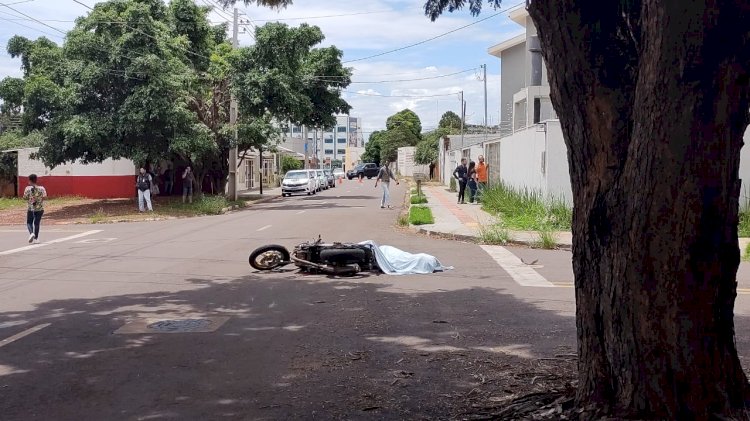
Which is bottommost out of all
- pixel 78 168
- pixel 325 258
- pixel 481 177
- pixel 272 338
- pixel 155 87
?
pixel 272 338

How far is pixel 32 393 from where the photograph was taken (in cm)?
583

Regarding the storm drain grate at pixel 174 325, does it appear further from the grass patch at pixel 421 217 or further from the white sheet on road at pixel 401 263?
the grass patch at pixel 421 217

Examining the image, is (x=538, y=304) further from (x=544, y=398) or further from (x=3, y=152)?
(x=3, y=152)

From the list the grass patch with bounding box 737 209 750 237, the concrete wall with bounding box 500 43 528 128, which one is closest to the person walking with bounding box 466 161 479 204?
the grass patch with bounding box 737 209 750 237

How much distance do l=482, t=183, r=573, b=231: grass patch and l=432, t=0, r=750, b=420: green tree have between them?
12.4 m

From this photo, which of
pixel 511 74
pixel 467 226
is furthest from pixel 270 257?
pixel 511 74

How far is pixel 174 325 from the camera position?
27.2 feet

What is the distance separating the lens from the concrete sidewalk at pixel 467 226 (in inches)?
650

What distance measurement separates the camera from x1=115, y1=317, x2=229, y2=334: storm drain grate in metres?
8.04

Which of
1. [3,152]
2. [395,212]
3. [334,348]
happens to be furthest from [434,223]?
[3,152]

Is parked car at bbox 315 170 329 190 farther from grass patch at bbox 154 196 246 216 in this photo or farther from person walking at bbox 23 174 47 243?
person walking at bbox 23 174 47 243

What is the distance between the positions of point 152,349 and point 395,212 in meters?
20.0

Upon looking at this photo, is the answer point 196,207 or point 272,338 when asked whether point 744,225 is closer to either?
point 272,338

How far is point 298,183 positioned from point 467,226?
25144 mm
